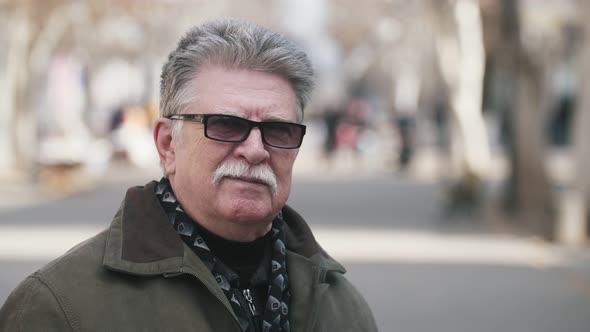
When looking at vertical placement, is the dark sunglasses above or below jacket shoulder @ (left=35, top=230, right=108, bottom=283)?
above

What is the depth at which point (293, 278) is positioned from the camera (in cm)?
329

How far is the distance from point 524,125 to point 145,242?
1699cm

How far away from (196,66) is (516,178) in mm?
17198

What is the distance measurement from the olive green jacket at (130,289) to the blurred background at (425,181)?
0.86 metres

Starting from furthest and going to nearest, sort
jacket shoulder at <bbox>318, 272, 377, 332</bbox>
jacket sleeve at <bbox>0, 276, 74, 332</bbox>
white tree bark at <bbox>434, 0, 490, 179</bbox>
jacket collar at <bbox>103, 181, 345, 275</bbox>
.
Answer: white tree bark at <bbox>434, 0, 490, 179</bbox>
jacket shoulder at <bbox>318, 272, 377, 332</bbox>
jacket collar at <bbox>103, 181, 345, 275</bbox>
jacket sleeve at <bbox>0, 276, 74, 332</bbox>

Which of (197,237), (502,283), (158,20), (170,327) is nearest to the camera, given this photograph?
(170,327)

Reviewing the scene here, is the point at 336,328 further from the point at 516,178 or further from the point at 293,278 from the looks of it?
the point at 516,178

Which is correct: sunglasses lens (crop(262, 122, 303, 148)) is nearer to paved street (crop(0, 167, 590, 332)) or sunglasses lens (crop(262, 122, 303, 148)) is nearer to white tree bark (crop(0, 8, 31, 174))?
paved street (crop(0, 167, 590, 332))

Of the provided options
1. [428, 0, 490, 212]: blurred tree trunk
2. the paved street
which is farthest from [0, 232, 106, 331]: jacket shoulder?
[428, 0, 490, 212]: blurred tree trunk

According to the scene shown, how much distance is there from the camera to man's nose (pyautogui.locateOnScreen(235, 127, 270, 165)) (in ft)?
10.4

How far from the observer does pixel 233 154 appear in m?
3.21

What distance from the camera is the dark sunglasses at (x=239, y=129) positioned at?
3191 millimetres

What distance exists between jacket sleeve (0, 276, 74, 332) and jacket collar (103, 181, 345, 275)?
156 mm

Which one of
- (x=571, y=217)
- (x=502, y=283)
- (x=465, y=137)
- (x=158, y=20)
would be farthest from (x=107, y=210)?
(x=158, y=20)
